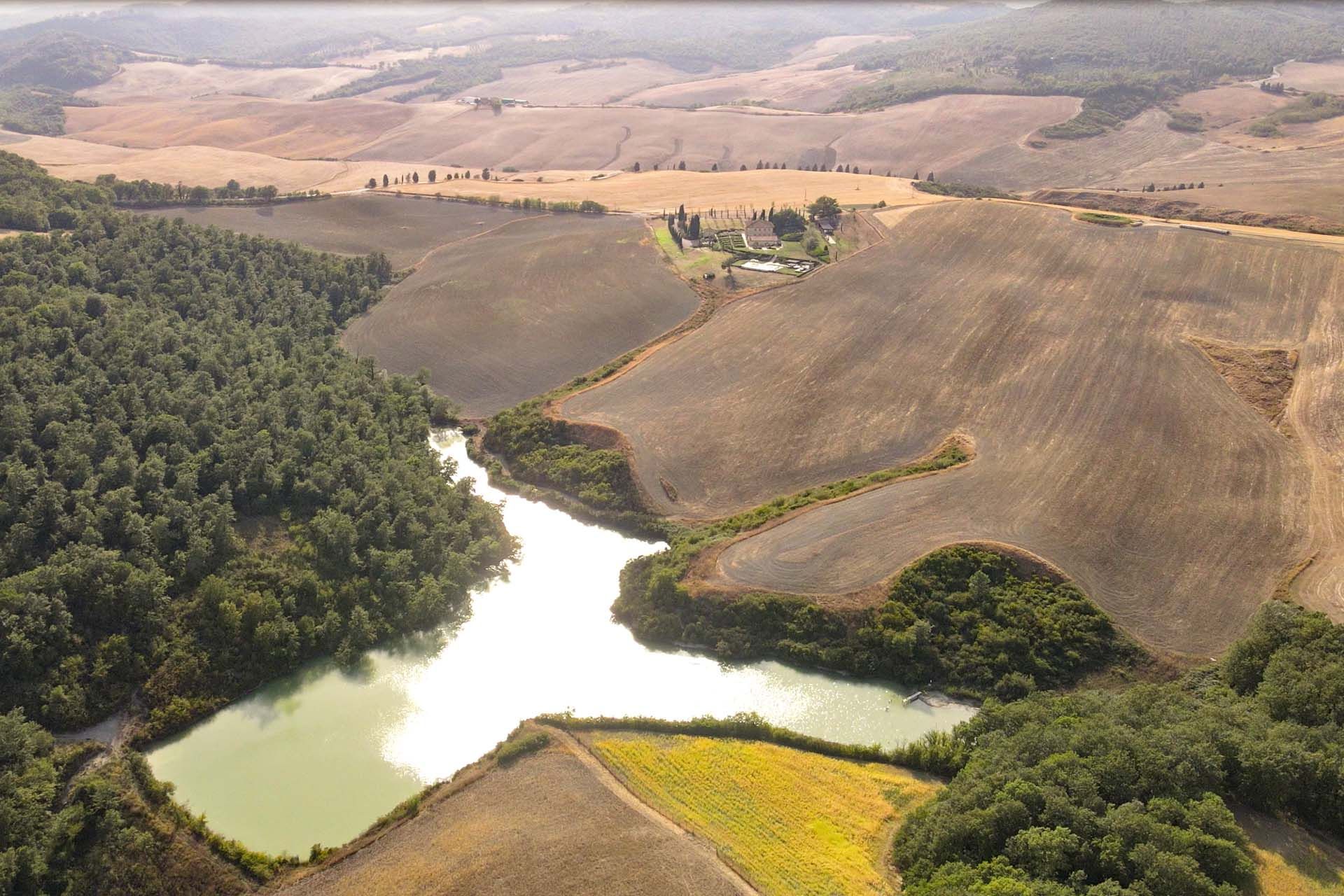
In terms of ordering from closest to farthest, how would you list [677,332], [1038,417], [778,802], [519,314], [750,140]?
[778,802]
[1038,417]
[677,332]
[519,314]
[750,140]

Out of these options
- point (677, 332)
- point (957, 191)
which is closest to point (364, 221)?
point (677, 332)

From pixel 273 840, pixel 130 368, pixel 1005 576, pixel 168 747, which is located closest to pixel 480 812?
pixel 273 840

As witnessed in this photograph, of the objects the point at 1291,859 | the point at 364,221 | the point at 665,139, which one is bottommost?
the point at 1291,859

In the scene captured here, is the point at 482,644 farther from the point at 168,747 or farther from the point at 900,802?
the point at 900,802

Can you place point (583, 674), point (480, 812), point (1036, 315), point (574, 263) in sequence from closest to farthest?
point (480, 812) → point (583, 674) → point (1036, 315) → point (574, 263)

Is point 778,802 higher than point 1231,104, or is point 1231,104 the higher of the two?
point 1231,104

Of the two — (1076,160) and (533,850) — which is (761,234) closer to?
(533,850)
